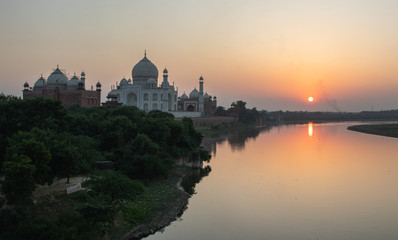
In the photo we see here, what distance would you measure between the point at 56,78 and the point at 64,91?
62.2 inches

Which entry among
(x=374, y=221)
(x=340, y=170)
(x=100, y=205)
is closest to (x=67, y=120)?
(x=100, y=205)

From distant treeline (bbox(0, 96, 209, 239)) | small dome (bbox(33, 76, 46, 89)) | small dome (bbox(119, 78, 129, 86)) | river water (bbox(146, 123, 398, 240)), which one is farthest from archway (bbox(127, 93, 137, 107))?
distant treeline (bbox(0, 96, 209, 239))

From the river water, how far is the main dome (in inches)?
772

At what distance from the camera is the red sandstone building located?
104ft

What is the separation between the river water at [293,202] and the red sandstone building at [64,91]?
14784 mm

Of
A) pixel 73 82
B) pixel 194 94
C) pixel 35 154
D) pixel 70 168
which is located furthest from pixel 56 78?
pixel 35 154

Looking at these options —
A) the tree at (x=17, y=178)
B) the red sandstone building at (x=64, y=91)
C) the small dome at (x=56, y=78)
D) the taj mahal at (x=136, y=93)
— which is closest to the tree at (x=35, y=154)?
the tree at (x=17, y=178)

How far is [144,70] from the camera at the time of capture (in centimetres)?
3938

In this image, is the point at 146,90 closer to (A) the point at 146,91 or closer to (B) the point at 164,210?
(A) the point at 146,91

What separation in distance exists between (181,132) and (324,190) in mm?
7025

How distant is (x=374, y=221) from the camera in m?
10.9

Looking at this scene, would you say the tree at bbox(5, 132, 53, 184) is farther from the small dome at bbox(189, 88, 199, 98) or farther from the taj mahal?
the small dome at bbox(189, 88, 199, 98)

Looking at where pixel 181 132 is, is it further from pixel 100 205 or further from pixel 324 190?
pixel 100 205

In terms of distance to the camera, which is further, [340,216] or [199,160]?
[199,160]
